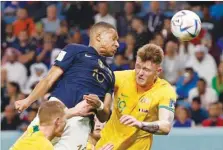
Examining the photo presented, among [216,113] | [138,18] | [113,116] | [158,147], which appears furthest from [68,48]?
[138,18]

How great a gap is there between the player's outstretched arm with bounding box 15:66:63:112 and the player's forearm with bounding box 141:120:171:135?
3.22ft

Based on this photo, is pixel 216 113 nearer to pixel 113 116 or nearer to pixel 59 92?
pixel 113 116

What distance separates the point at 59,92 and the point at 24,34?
22.1 feet

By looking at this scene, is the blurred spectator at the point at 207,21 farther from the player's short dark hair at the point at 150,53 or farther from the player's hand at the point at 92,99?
the player's hand at the point at 92,99

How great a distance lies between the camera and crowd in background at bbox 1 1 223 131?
12406 millimetres

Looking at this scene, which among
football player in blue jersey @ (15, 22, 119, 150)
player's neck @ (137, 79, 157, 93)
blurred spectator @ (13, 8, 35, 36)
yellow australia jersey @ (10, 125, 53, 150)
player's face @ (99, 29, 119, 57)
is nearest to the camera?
yellow australia jersey @ (10, 125, 53, 150)

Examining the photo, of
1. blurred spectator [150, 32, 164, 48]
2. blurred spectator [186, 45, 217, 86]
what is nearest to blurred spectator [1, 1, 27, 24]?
blurred spectator [150, 32, 164, 48]

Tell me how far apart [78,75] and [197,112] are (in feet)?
17.9

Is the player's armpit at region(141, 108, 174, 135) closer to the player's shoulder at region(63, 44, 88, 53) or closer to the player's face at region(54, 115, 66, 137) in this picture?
the player's face at region(54, 115, 66, 137)

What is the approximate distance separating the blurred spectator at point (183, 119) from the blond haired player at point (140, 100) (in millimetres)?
4195

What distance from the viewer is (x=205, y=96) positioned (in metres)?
12.6

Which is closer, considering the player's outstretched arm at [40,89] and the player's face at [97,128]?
the player's outstretched arm at [40,89]

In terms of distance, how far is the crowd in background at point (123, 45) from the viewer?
40.7 ft

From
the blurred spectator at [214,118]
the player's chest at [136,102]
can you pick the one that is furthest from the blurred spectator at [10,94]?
the player's chest at [136,102]
